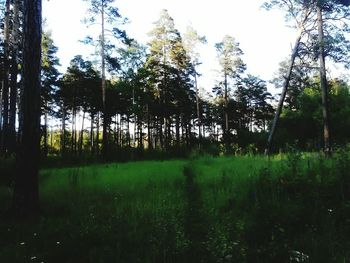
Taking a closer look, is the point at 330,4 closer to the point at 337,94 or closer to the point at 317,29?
the point at 317,29

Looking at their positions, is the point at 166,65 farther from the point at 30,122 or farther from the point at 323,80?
the point at 30,122

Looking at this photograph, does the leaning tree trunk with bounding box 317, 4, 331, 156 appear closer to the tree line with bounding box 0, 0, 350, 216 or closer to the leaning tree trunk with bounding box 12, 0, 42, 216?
the tree line with bounding box 0, 0, 350, 216

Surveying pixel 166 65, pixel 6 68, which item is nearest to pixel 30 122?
pixel 6 68

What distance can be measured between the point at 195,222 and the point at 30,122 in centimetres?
359

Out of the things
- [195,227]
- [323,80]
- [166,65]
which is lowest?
[195,227]

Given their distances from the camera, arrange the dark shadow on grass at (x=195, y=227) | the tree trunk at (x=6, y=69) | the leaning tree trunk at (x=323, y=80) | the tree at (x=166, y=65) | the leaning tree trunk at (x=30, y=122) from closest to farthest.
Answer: the dark shadow on grass at (x=195, y=227)
the leaning tree trunk at (x=30, y=122)
the leaning tree trunk at (x=323, y=80)
the tree trunk at (x=6, y=69)
the tree at (x=166, y=65)

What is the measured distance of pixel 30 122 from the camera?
6.12 metres

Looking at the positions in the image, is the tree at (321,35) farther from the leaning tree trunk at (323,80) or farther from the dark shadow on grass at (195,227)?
the dark shadow on grass at (195,227)

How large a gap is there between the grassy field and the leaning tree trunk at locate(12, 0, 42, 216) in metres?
0.47

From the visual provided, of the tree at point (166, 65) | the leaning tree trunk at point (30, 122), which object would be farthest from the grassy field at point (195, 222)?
the tree at point (166, 65)

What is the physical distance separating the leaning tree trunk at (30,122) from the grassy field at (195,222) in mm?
473

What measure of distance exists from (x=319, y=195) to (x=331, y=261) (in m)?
2.48

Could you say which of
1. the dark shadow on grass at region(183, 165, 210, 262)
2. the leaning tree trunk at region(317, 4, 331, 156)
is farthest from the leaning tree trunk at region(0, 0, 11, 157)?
the leaning tree trunk at region(317, 4, 331, 156)

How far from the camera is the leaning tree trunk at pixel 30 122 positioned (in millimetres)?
5863
